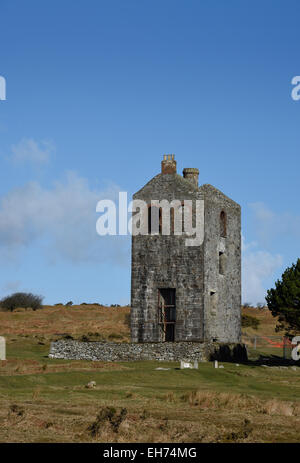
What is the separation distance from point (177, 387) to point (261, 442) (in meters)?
13.8

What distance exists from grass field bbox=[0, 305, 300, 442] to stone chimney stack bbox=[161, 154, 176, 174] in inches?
531

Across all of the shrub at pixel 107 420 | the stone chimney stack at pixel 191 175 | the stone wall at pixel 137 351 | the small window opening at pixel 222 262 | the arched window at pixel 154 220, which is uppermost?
the stone chimney stack at pixel 191 175

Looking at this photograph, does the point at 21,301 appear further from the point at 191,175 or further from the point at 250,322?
the point at 191,175

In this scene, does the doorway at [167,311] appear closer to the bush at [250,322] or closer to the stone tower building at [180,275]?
the stone tower building at [180,275]

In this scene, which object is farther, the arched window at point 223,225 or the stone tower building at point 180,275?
the arched window at point 223,225

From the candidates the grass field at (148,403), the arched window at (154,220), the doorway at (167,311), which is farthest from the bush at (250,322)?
the grass field at (148,403)

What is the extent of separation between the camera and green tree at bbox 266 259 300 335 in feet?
161

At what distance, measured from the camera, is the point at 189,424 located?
20.7m

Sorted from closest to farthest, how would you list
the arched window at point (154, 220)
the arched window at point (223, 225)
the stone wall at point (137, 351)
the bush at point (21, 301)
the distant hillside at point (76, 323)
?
the stone wall at point (137, 351), the arched window at point (154, 220), the arched window at point (223, 225), the distant hillside at point (76, 323), the bush at point (21, 301)

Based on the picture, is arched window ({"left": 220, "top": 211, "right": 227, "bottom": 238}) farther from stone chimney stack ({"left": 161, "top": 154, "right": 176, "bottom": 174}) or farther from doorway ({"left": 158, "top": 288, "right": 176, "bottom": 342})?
doorway ({"left": 158, "top": 288, "right": 176, "bottom": 342})

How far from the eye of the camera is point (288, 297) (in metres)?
49.3

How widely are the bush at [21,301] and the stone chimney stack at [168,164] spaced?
205 ft

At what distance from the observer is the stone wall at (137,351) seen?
44.2 m

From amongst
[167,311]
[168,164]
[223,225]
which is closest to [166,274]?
[167,311]
